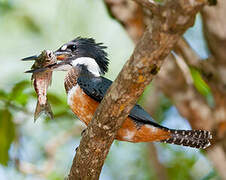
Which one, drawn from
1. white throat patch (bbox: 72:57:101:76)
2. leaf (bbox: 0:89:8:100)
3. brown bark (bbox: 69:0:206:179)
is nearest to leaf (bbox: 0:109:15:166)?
leaf (bbox: 0:89:8:100)

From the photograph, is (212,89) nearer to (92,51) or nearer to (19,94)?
(92,51)

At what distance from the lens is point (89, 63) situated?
4.43 m

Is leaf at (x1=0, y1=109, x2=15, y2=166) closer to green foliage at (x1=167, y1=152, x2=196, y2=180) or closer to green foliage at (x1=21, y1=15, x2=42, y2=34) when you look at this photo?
green foliage at (x1=167, y1=152, x2=196, y2=180)

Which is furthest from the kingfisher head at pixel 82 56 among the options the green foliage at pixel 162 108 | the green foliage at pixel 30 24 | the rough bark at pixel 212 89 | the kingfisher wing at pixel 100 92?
the green foliage at pixel 30 24

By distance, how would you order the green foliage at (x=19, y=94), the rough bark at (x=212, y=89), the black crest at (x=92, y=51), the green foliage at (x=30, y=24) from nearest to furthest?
the green foliage at (x=19, y=94), the black crest at (x=92, y=51), the rough bark at (x=212, y=89), the green foliage at (x=30, y=24)

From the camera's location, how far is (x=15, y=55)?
7707mm

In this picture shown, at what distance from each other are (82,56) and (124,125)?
91 cm

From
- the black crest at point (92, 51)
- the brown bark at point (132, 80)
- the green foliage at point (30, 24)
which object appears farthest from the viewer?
the green foliage at point (30, 24)

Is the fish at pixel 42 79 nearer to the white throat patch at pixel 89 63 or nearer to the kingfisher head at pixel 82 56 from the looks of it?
the kingfisher head at pixel 82 56

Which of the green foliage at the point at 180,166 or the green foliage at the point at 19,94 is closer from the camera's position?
the green foliage at the point at 19,94

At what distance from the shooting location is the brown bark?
2352 mm

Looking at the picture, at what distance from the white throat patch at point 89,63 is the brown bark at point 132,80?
1170 millimetres

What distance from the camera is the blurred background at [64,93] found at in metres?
5.82

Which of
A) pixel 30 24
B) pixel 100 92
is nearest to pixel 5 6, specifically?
pixel 30 24
